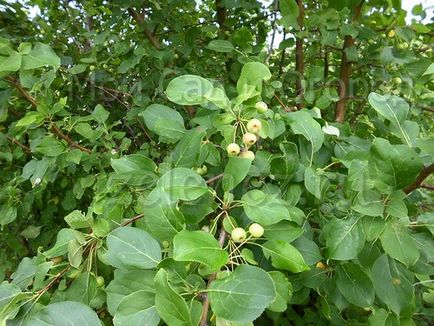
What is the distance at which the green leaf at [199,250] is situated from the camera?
67 centimetres

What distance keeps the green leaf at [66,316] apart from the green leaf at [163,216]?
0.62ft

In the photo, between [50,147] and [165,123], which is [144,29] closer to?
[50,147]

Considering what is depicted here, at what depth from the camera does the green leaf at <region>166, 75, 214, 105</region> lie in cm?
89

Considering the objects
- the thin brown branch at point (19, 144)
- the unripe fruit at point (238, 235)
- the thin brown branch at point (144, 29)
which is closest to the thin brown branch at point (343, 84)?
the thin brown branch at point (144, 29)

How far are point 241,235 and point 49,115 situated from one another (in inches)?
35.6

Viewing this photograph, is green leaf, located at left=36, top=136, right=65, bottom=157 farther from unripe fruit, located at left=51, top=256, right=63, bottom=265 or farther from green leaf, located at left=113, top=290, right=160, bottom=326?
green leaf, located at left=113, top=290, right=160, bottom=326

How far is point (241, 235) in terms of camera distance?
2.66 ft

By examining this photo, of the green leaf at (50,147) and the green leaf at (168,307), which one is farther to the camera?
the green leaf at (50,147)

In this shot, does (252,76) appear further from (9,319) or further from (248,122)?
(9,319)

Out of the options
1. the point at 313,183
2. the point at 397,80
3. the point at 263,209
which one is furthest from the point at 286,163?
the point at 397,80

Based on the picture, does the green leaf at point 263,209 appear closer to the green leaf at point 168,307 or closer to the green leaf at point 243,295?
the green leaf at point 243,295

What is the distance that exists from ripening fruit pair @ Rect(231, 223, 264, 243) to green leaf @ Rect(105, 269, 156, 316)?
17 centimetres

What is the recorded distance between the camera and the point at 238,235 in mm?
810

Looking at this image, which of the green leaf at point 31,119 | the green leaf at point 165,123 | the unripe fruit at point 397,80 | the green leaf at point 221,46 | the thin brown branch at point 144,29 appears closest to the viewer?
the green leaf at point 165,123
